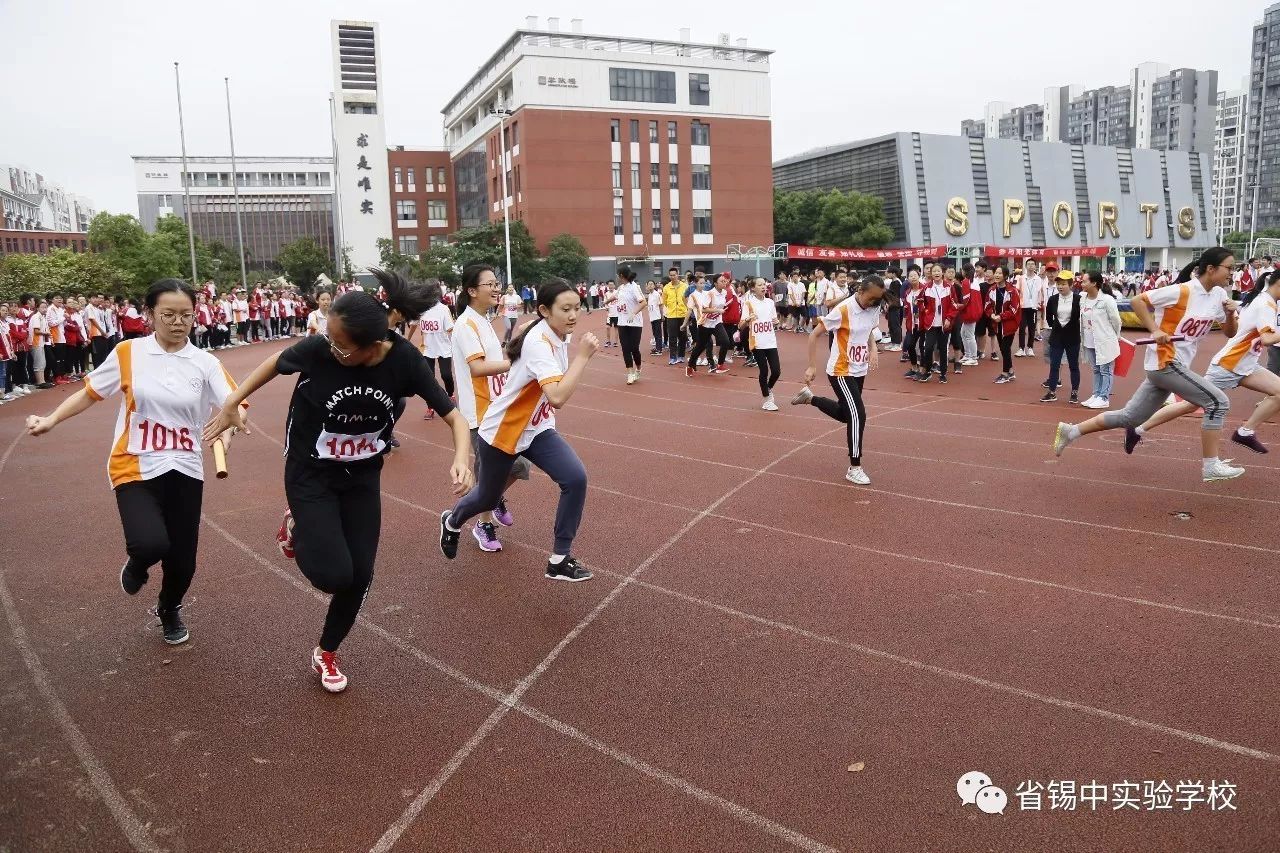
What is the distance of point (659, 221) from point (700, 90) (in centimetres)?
967

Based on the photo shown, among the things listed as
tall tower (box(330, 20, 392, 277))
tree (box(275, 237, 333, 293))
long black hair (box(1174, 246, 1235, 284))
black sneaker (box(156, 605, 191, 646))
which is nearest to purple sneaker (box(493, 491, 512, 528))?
black sneaker (box(156, 605, 191, 646))

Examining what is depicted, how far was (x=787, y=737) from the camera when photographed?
3.61 m

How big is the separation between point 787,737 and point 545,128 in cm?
5917

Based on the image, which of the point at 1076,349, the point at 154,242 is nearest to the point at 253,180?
the point at 154,242

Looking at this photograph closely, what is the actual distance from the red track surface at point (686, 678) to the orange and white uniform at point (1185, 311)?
1122 mm

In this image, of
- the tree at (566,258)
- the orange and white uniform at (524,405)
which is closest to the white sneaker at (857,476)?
the orange and white uniform at (524,405)

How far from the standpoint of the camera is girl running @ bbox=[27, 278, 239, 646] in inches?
171

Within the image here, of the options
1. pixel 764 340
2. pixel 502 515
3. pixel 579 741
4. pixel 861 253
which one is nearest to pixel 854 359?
pixel 502 515

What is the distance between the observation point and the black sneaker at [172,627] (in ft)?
15.3

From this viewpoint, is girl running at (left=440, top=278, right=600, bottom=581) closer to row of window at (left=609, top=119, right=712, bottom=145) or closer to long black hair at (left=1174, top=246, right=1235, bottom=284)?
long black hair at (left=1174, top=246, right=1235, bottom=284)

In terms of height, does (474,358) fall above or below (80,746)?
above

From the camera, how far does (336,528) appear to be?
3902 mm

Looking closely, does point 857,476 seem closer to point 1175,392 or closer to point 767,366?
point 1175,392

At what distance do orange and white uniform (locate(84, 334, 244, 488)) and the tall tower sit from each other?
245 feet
